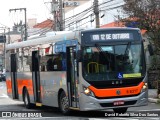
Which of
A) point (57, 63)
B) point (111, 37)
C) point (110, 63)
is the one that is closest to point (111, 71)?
point (110, 63)

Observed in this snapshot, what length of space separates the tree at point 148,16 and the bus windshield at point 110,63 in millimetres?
6578

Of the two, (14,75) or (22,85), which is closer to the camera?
(22,85)

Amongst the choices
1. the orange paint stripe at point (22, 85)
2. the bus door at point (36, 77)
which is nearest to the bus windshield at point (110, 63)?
the bus door at point (36, 77)

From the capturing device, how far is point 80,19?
160ft

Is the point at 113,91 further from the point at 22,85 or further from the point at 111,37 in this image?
the point at 22,85

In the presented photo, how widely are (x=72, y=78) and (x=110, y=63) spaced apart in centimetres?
152

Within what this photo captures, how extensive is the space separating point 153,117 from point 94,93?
2070 mm

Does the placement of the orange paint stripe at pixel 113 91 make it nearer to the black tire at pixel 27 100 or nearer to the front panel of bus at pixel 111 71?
the front panel of bus at pixel 111 71

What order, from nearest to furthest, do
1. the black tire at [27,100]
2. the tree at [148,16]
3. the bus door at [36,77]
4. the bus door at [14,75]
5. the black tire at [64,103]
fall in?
the black tire at [64,103] → the bus door at [36,77] → the black tire at [27,100] → the tree at [148,16] → the bus door at [14,75]

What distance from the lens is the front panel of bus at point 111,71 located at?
14.6 meters

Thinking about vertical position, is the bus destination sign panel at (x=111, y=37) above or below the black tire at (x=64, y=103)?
above

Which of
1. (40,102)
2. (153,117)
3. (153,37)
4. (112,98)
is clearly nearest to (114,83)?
(112,98)

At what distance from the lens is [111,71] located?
14.8 metres

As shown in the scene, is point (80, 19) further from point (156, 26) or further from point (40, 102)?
point (40, 102)
